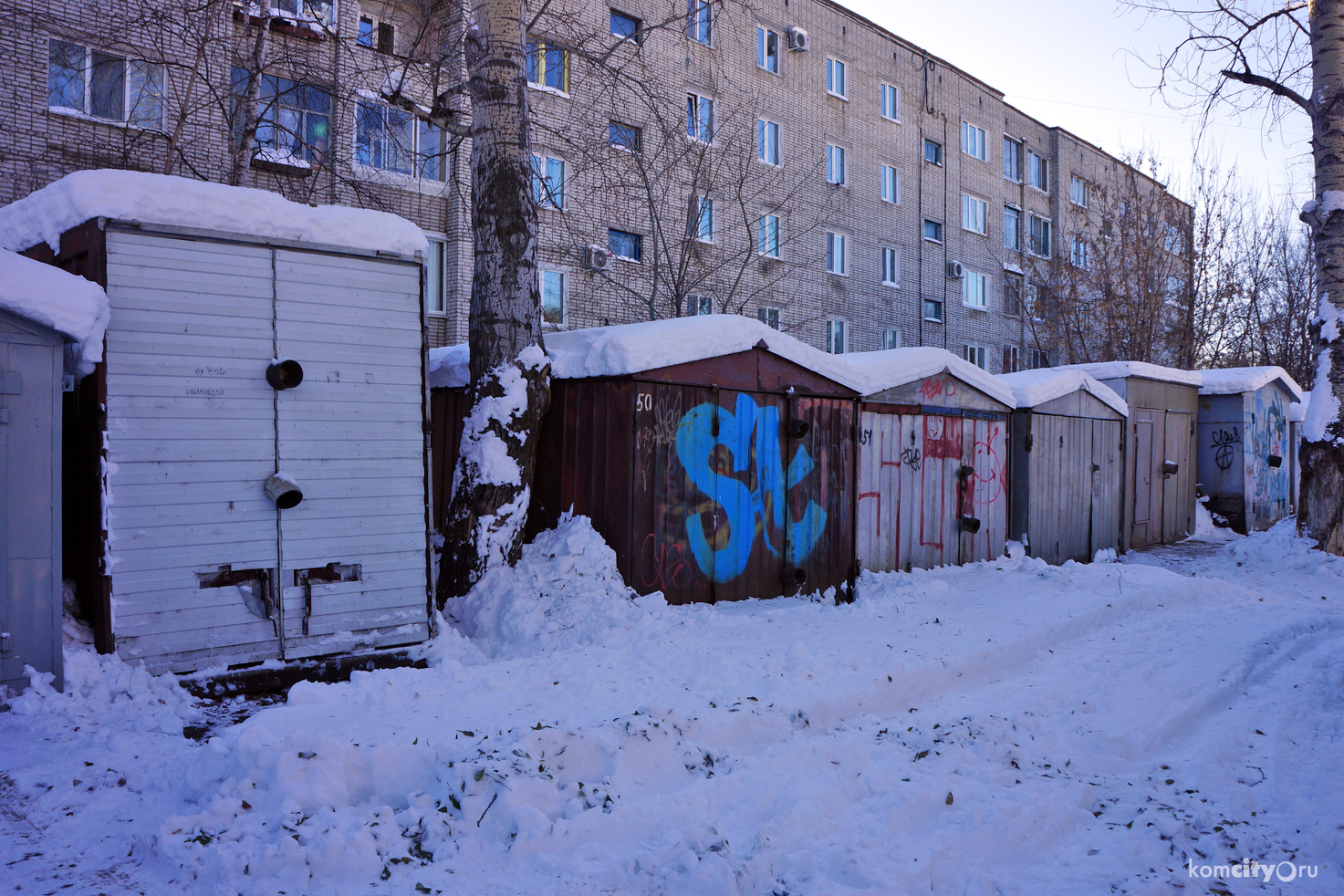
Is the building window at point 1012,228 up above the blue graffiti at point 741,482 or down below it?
above

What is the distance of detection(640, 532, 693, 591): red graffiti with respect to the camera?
23.2 ft

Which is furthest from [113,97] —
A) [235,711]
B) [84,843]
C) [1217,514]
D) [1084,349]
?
[1084,349]

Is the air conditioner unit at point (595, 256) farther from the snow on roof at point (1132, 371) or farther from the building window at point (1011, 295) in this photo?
the building window at point (1011, 295)

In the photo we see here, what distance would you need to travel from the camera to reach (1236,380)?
1529 cm

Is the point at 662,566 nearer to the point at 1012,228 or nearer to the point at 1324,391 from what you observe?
the point at 1324,391

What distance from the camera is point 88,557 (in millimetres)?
5227

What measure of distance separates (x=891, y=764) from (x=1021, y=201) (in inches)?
1084

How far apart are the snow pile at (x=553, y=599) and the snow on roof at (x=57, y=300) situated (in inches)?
113

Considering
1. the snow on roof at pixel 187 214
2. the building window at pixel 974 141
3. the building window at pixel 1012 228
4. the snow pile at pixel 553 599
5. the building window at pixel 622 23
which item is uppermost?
the building window at pixel 974 141

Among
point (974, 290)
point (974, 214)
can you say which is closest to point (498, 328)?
point (974, 290)

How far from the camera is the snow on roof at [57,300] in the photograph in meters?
4.54

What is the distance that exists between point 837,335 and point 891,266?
306 centimetres

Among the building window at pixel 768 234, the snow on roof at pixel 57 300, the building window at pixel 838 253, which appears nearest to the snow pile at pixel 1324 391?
the building window at pixel 768 234

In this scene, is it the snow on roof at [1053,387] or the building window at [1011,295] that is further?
the building window at [1011,295]
